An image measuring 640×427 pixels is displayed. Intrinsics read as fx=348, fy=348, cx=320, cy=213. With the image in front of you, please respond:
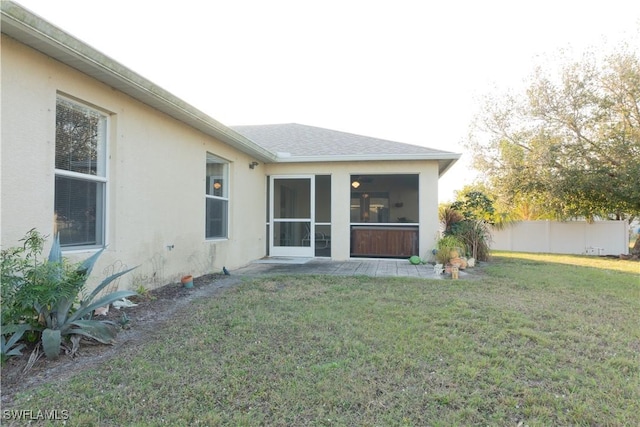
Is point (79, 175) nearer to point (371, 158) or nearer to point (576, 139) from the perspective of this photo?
Result: point (371, 158)

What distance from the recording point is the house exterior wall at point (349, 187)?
9.19 m

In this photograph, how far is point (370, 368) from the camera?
2830 millimetres

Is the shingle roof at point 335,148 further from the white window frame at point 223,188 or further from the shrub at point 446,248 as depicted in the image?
the shrub at point 446,248

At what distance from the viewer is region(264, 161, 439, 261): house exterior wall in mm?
9188

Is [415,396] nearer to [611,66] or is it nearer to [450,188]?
[611,66]

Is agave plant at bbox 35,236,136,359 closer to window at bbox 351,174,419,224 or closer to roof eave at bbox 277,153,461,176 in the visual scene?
roof eave at bbox 277,153,461,176

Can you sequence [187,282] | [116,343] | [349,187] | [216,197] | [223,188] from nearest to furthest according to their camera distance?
1. [116,343]
2. [187,282]
3. [216,197]
4. [223,188]
5. [349,187]

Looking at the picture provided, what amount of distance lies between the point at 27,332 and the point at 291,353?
239 cm

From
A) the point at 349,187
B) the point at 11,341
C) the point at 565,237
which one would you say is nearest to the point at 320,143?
the point at 349,187

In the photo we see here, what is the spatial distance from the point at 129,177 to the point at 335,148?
5987mm

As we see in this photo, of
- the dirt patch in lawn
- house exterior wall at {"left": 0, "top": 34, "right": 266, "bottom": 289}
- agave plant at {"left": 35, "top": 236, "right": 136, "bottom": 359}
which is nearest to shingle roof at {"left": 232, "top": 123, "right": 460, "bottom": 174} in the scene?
house exterior wall at {"left": 0, "top": 34, "right": 266, "bottom": 289}

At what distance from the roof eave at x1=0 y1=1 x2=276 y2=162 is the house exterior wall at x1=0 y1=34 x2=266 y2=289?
124 millimetres

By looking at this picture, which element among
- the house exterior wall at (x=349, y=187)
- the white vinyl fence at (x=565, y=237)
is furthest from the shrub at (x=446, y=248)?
the white vinyl fence at (x=565, y=237)

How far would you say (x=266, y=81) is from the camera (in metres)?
12.5
